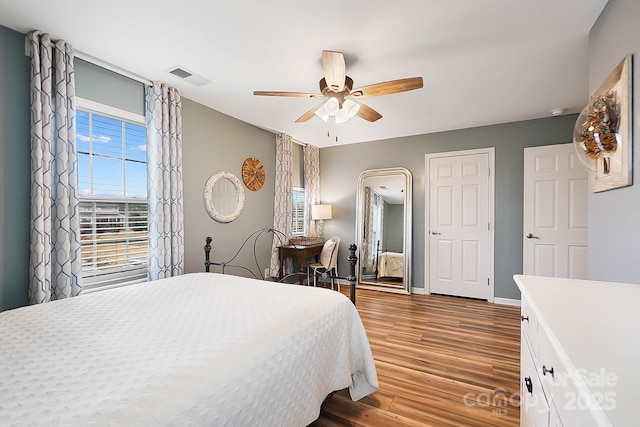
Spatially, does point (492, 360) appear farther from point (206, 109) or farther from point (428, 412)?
point (206, 109)

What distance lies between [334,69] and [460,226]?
3200 millimetres

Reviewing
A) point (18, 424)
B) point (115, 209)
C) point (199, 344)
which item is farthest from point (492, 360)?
point (115, 209)

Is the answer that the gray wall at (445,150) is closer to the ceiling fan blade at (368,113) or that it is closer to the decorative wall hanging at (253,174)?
the decorative wall hanging at (253,174)

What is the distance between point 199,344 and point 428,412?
1512mm

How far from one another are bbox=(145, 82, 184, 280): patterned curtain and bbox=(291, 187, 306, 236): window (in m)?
2.27

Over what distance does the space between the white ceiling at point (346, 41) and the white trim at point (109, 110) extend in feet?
1.24

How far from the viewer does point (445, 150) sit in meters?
4.33

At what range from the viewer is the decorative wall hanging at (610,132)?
142cm

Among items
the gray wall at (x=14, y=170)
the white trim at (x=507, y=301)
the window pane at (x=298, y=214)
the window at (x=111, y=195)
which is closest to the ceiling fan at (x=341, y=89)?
the window at (x=111, y=195)

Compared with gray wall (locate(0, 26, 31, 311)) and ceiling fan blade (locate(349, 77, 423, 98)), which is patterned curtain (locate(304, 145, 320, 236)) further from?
gray wall (locate(0, 26, 31, 311))

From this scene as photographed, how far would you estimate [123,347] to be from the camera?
3.59ft

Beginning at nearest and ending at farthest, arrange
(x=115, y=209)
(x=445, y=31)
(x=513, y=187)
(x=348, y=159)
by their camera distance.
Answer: (x=445, y=31) → (x=115, y=209) → (x=513, y=187) → (x=348, y=159)

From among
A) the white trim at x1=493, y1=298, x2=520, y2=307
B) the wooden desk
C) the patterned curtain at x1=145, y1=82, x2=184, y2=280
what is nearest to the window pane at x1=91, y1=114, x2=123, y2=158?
the patterned curtain at x1=145, y1=82, x2=184, y2=280

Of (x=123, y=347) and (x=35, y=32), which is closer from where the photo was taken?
→ (x=123, y=347)
